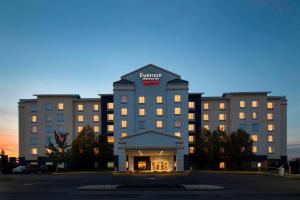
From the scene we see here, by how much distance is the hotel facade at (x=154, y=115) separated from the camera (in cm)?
8400

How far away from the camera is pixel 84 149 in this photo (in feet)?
269

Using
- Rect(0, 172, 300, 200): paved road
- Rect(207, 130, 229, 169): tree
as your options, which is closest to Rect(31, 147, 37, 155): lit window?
Rect(207, 130, 229, 169): tree

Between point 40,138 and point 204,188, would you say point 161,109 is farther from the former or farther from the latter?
point 204,188

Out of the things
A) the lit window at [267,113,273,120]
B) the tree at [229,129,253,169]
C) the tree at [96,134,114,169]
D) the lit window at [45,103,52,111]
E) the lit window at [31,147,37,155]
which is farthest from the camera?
the lit window at [31,147,37,155]

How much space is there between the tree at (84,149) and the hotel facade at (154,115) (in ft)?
17.1

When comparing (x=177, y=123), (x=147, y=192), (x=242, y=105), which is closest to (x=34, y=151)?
(x=177, y=123)

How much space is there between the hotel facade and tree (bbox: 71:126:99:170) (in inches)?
205

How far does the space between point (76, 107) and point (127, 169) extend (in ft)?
98.1

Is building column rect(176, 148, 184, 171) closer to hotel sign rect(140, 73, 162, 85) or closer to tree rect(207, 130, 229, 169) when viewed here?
tree rect(207, 130, 229, 169)

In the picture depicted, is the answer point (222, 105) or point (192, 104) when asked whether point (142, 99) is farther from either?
point (222, 105)

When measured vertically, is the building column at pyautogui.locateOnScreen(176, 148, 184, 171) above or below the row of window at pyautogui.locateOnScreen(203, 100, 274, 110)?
below

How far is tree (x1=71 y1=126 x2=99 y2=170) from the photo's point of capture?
3211 inches

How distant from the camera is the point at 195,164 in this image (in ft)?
294

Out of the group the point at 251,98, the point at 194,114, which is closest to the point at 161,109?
the point at 194,114
